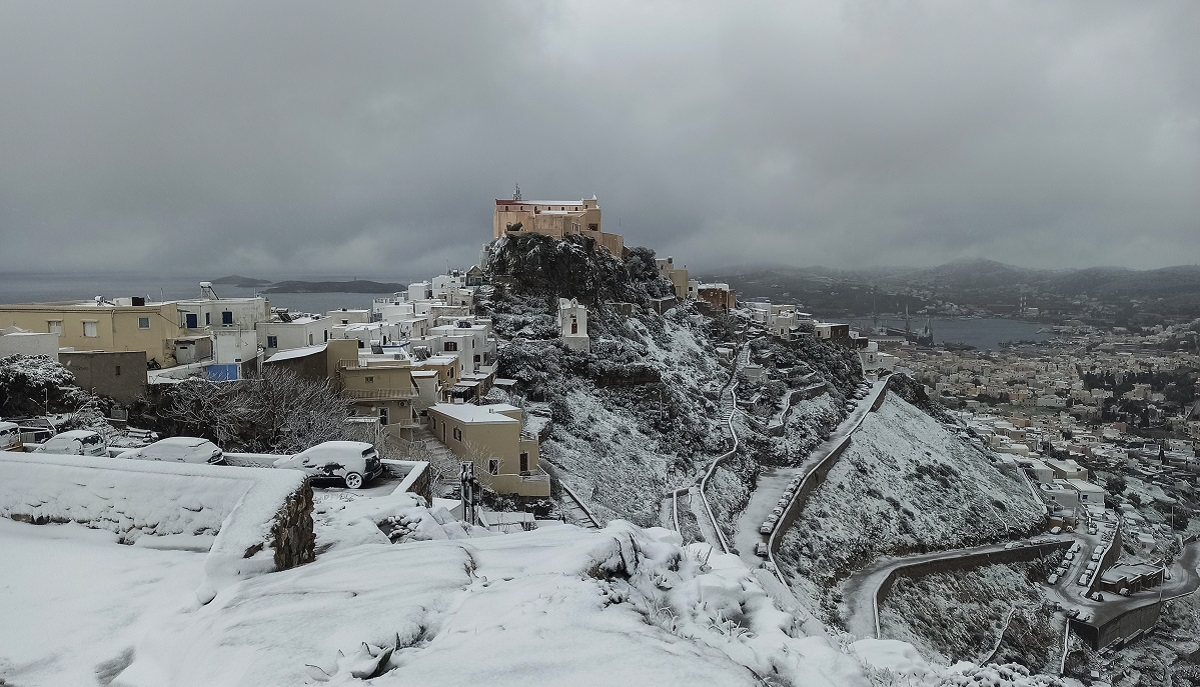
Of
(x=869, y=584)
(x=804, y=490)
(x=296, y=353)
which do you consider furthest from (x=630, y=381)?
(x=296, y=353)

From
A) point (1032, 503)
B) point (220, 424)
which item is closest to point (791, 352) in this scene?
point (1032, 503)

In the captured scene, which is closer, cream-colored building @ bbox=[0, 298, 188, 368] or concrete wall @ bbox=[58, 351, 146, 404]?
concrete wall @ bbox=[58, 351, 146, 404]

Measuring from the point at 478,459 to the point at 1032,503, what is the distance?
3587 cm

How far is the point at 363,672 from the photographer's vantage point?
14.9 ft

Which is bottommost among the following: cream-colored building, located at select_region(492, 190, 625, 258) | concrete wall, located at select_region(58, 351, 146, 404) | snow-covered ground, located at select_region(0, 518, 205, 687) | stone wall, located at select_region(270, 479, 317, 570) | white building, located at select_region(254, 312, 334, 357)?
snow-covered ground, located at select_region(0, 518, 205, 687)

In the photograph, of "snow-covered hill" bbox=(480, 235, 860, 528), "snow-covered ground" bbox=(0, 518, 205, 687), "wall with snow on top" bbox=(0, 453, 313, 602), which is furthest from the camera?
"snow-covered hill" bbox=(480, 235, 860, 528)

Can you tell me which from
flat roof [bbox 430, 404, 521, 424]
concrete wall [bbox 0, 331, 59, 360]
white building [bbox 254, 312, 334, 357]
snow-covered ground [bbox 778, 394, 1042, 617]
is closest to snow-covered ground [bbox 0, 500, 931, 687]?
concrete wall [bbox 0, 331, 59, 360]

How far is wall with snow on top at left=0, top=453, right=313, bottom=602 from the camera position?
7.03m

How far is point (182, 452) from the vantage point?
35.5ft

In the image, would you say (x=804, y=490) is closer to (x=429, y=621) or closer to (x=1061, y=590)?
(x=1061, y=590)

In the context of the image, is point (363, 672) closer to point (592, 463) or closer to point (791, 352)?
point (592, 463)

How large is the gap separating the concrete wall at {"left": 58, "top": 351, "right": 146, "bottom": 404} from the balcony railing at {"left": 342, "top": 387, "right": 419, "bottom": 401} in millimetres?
6723

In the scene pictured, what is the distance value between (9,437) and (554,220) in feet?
137

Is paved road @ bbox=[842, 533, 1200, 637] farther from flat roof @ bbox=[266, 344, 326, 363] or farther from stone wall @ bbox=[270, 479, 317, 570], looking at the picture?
flat roof @ bbox=[266, 344, 326, 363]
